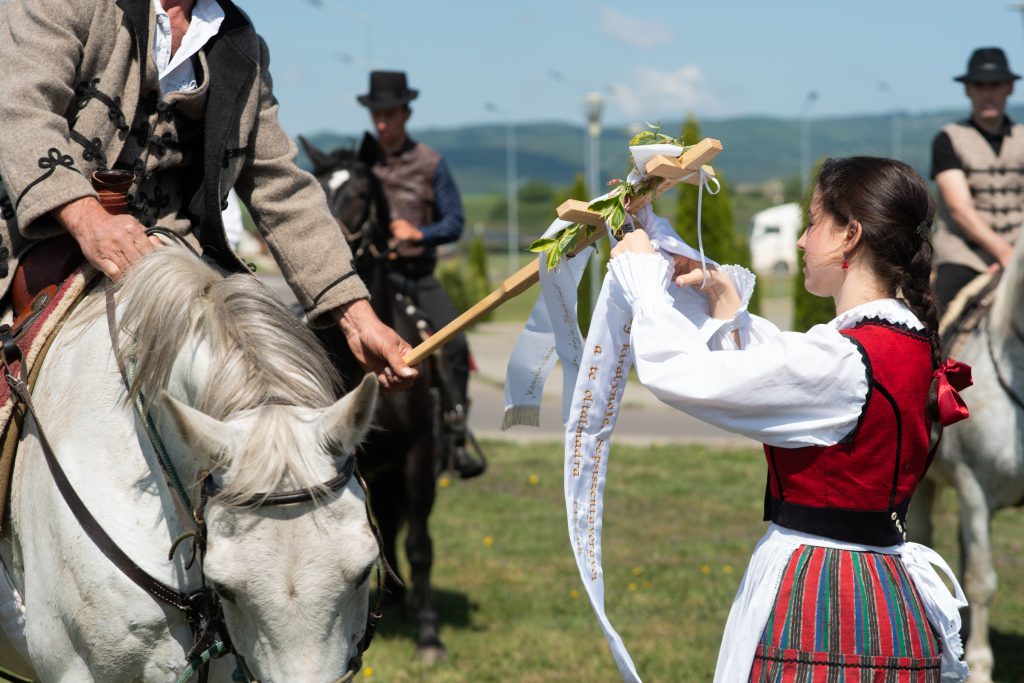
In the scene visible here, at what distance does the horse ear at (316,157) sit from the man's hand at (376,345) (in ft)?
11.4

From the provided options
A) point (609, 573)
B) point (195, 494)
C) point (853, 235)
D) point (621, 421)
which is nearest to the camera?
point (195, 494)

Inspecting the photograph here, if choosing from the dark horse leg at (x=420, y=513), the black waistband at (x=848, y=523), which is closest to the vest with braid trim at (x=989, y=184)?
the dark horse leg at (x=420, y=513)

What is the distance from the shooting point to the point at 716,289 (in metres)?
3.01

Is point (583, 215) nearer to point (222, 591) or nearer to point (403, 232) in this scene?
point (222, 591)

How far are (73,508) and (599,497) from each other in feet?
4.02

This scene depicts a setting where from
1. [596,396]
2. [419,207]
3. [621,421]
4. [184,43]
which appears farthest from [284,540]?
[621,421]

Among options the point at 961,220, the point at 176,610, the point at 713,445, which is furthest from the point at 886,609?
the point at 713,445

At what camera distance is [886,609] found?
2.69 meters

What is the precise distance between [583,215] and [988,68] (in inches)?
189

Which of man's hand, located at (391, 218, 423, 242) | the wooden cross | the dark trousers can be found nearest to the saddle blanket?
the wooden cross

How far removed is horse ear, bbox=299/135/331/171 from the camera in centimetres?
696

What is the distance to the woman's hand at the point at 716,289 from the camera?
9.80 feet

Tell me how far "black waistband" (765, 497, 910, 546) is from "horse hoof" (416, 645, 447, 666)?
391 cm

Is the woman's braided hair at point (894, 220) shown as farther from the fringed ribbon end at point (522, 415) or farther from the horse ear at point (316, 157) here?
the horse ear at point (316, 157)
